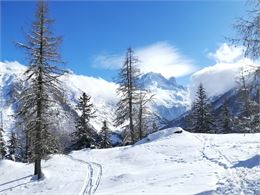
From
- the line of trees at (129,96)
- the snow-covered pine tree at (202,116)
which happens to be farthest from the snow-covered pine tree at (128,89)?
the snow-covered pine tree at (202,116)

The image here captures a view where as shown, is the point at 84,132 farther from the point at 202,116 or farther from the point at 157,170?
the point at 157,170

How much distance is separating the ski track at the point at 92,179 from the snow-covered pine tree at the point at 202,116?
2430cm

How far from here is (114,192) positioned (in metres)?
19.6

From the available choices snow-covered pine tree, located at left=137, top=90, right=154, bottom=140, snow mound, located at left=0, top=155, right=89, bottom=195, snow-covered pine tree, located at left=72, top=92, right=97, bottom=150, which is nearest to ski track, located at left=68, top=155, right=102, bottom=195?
snow mound, located at left=0, top=155, right=89, bottom=195

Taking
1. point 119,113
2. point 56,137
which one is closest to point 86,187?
point 56,137

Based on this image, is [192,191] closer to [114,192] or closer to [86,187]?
[114,192]

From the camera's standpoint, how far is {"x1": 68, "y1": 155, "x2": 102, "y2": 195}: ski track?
866 inches

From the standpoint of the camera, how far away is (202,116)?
177ft

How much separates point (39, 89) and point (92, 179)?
810 cm

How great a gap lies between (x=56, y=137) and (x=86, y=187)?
7907 millimetres

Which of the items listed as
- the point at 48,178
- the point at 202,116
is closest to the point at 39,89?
the point at 48,178

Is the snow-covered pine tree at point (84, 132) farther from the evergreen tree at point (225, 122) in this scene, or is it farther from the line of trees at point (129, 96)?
the evergreen tree at point (225, 122)

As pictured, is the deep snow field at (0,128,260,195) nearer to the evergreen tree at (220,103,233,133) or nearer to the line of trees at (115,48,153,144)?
the line of trees at (115,48,153,144)

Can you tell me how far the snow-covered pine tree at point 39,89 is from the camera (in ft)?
93.6
